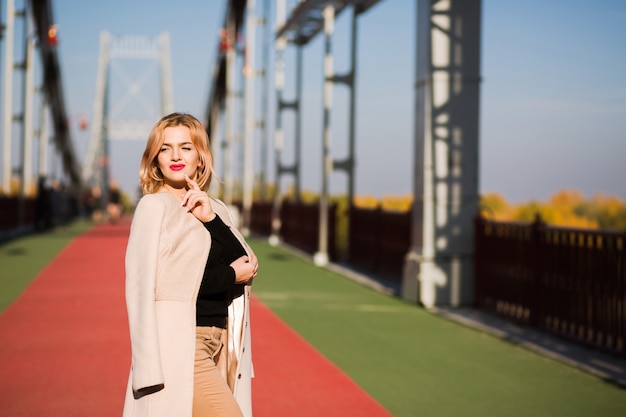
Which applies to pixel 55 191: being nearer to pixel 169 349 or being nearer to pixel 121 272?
pixel 121 272

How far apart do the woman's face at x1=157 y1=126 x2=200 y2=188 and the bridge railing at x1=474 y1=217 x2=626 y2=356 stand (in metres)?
5.44

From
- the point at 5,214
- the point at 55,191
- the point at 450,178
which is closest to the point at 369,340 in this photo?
the point at 450,178

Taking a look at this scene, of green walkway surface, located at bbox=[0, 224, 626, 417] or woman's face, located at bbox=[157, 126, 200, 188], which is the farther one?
green walkway surface, located at bbox=[0, 224, 626, 417]

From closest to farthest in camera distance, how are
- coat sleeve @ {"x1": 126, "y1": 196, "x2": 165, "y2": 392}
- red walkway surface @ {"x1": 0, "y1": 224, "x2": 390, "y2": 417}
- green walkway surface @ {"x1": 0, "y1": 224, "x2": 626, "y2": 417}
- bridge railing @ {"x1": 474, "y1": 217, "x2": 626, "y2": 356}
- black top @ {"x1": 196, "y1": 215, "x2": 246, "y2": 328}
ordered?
coat sleeve @ {"x1": 126, "y1": 196, "x2": 165, "y2": 392}, black top @ {"x1": 196, "y1": 215, "x2": 246, "y2": 328}, red walkway surface @ {"x1": 0, "y1": 224, "x2": 390, "y2": 417}, green walkway surface @ {"x1": 0, "y1": 224, "x2": 626, "y2": 417}, bridge railing @ {"x1": 474, "y1": 217, "x2": 626, "y2": 356}

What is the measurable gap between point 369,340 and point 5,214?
21979 millimetres

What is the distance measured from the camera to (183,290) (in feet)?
9.87

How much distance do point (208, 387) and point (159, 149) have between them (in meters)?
0.87

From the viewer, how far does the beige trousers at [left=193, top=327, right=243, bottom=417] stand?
303 centimetres

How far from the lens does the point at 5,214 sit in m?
28.1

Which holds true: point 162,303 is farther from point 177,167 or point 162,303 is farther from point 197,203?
point 177,167

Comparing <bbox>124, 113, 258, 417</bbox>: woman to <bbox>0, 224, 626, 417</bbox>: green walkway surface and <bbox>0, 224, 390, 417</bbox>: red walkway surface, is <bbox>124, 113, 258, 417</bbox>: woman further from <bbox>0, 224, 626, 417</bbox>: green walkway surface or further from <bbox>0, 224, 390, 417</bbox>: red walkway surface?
<bbox>0, 224, 626, 417</bbox>: green walkway surface

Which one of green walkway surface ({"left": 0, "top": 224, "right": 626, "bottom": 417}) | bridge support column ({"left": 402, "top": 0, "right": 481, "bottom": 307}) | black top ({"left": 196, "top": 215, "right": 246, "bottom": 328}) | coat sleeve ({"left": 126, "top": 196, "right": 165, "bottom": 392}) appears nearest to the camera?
coat sleeve ({"left": 126, "top": 196, "right": 165, "bottom": 392})

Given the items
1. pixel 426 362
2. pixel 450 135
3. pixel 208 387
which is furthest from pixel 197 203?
pixel 450 135

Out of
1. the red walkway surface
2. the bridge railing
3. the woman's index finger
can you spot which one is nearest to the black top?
the woman's index finger
